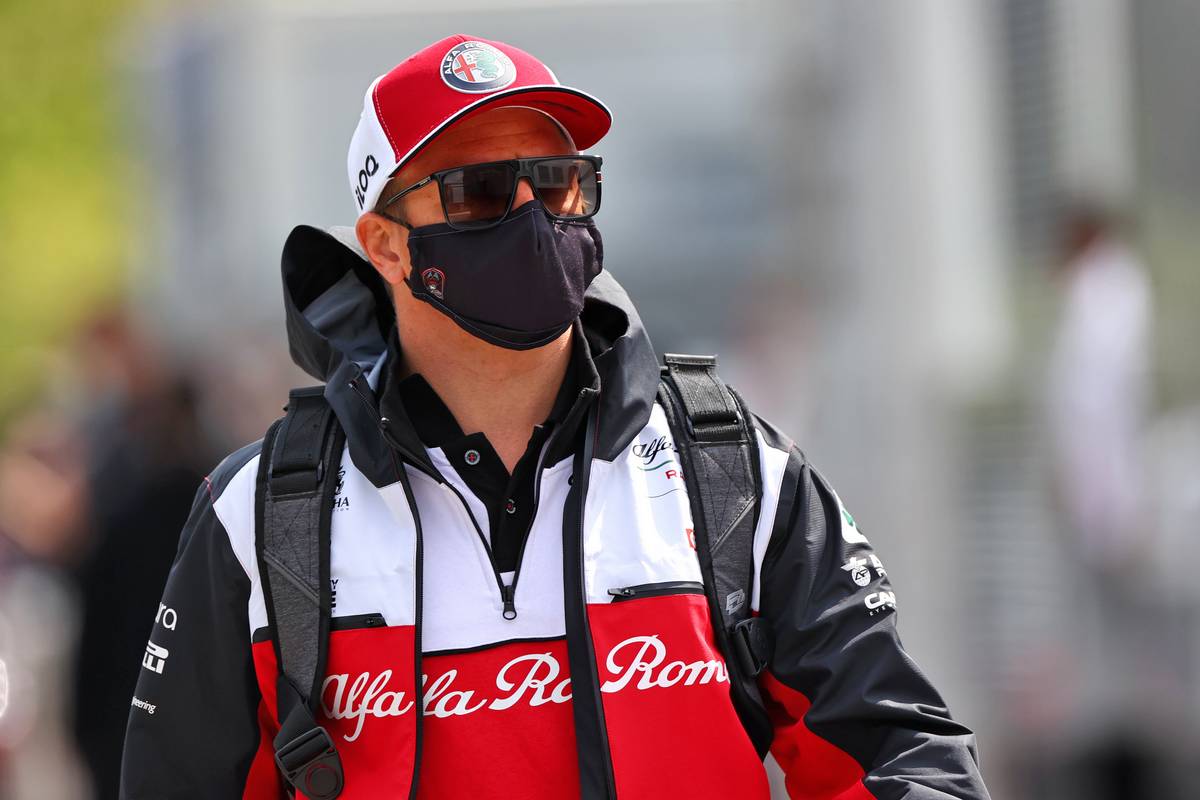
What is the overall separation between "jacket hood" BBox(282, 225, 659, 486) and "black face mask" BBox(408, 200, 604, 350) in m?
0.13

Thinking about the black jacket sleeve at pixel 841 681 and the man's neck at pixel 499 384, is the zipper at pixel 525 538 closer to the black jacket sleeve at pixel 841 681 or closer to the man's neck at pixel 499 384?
the man's neck at pixel 499 384

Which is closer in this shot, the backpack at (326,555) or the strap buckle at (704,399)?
the backpack at (326,555)

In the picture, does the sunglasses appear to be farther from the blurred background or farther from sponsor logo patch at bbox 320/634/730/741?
the blurred background

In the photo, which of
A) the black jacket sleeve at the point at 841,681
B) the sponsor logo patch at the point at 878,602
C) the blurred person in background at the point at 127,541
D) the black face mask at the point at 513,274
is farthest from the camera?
the blurred person in background at the point at 127,541

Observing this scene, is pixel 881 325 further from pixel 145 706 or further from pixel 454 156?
pixel 145 706

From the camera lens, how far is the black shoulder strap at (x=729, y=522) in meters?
2.86

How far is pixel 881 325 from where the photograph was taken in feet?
27.1

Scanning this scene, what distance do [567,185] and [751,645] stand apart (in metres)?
0.86

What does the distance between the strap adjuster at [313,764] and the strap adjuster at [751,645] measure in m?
0.68

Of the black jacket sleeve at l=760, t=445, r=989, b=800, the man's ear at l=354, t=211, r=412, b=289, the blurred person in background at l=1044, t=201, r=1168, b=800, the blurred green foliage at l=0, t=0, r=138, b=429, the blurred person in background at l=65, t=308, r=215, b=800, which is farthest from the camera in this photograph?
the blurred green foliage at l=0, t=0, r=138, b=429

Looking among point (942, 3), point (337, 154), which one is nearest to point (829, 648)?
point (942, 3)

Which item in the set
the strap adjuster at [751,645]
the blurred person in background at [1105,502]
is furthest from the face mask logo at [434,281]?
the blurred person in background at [1105,502]

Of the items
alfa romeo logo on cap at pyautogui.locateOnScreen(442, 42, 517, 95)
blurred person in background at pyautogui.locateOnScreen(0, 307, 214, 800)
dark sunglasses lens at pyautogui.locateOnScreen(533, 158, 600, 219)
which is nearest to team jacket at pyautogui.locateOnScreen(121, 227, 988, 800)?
dark sunglasses lens at pyautogui.locateOnScreen(533, 158, 600, 219)

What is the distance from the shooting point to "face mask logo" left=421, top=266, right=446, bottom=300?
304cm
